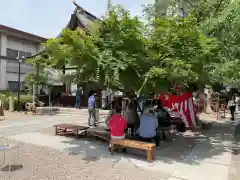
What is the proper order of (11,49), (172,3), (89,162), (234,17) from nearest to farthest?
(89,162) < (234,17) < (172,3) < (11,49)

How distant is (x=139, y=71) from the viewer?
754cm

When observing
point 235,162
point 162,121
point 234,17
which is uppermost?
point 234,17

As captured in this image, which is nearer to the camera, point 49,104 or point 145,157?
point 145,157

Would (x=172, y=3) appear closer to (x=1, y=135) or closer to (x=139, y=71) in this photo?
(x=139, y=71)

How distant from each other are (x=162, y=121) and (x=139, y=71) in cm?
390

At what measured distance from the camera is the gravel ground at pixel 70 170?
5.96 metres

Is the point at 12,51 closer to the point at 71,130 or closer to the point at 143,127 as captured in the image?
the point at 71,130

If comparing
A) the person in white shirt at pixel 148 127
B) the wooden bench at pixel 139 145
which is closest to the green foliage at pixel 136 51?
the person in white shirt at pixel 148 127

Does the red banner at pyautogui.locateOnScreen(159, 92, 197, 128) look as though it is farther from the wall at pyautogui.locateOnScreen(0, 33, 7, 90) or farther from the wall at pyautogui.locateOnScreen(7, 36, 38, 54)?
the wall at pyautogui.locateOnScreen(7, 36, 38, 54)

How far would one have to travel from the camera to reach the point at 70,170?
6414 mm

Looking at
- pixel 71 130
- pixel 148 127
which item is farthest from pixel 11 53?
pixel 148 127

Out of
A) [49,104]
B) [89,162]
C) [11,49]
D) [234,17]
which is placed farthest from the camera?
[11,49]

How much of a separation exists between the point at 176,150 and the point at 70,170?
3.93 m

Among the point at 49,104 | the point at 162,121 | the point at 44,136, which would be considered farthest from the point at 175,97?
the point at 49,104
